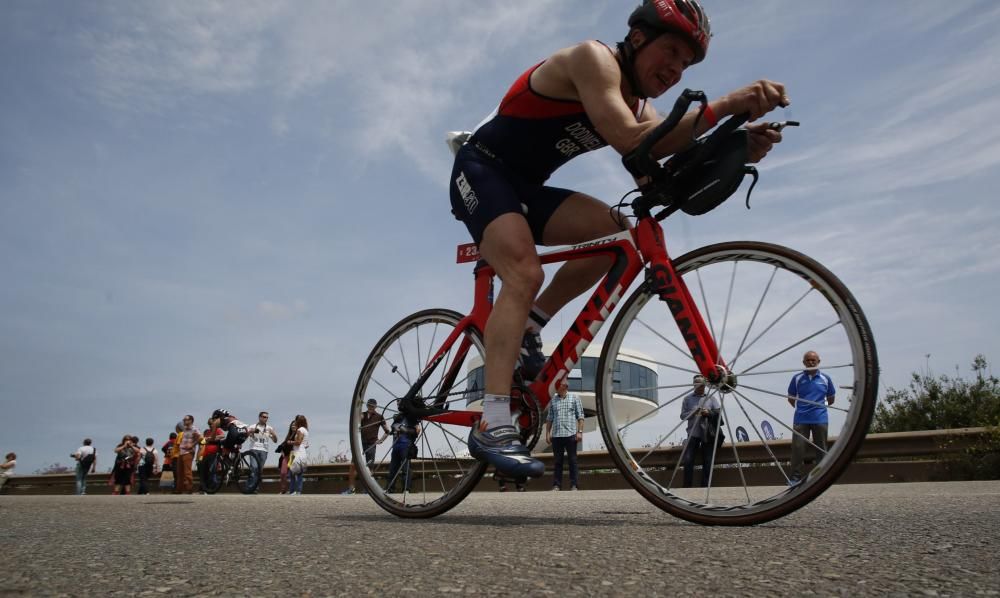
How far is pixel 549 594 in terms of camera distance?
1396mm

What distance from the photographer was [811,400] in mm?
2578

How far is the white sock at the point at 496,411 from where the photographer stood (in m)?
3.08

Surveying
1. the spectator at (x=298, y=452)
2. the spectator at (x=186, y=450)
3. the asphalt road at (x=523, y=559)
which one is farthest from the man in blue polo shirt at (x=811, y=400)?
the spectator at (x=186, y=450)

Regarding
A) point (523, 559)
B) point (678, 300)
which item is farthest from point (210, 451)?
point (523, 559)

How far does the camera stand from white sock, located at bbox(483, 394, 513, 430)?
10.1 ft

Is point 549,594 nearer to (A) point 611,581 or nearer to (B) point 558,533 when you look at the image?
(A) point 611,581

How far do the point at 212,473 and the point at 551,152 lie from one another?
13555mm

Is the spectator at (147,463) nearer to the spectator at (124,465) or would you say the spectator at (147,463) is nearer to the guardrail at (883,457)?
the spectator at (124,465)

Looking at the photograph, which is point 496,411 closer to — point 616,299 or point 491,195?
point 616,299

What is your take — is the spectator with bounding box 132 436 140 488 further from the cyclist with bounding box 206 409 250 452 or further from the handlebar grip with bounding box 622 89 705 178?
the handlebar grip with bounding box 622 89 705 178

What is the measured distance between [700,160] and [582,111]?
638 millimetres

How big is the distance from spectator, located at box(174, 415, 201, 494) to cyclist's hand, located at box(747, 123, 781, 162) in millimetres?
14767

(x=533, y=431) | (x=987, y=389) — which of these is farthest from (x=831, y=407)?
(x=987, y=389)

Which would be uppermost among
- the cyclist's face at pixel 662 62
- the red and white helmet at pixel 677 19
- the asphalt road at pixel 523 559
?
the red and white helmet at pixel 677 19
